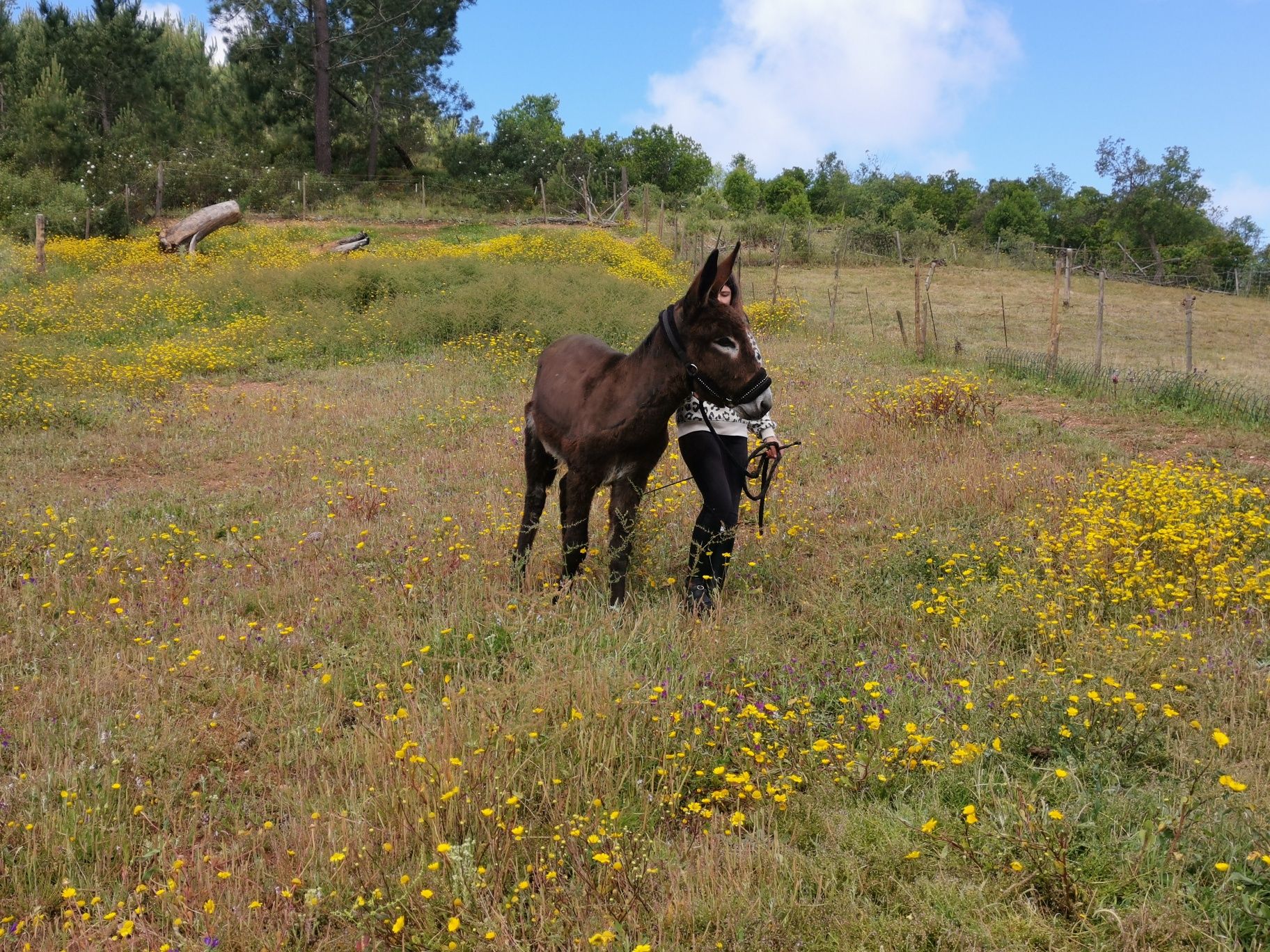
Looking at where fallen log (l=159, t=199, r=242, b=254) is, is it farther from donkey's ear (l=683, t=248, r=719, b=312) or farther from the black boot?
donkey's ear (l=683, t=248, r=719, b=312)

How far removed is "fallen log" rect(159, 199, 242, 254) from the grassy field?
18.8 meters

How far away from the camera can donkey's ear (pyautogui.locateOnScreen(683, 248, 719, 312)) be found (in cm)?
404

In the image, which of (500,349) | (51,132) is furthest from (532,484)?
(51,132)

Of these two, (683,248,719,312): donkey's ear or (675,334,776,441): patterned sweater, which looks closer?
(683,248,719,312): donkey's ear

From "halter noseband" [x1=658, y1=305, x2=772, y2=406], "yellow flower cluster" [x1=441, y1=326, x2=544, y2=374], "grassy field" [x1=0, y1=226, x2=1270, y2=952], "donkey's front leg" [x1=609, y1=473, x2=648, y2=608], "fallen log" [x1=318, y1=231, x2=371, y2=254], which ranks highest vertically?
"fallen log" [x1=318, y1=231, x2=371, y2=254]

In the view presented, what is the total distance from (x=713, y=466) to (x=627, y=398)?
0.64 m

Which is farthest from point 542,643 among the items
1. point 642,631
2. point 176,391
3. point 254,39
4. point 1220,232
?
point 1220,232

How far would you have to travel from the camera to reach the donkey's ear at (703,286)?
A: 4035mm

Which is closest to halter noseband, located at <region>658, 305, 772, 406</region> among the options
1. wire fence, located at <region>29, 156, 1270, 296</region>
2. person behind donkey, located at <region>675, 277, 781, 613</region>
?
person behind donkey, located at <region>675, 277, 781, 613</region>

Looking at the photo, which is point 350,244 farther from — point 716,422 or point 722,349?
point 722,349

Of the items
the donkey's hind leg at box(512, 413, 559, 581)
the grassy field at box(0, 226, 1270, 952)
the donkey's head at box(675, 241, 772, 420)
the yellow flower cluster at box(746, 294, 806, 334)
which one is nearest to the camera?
the grassy field at box(0, 226, 1270, 952)

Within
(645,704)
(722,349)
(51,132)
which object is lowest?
(645,704)

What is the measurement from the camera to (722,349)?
4203 mm

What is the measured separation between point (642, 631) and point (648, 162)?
59399 mm
